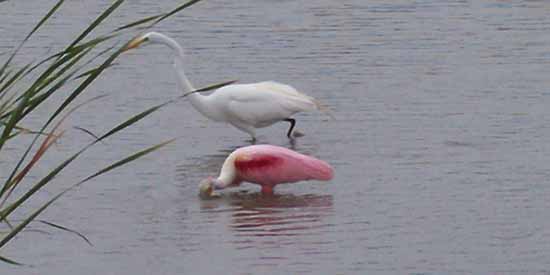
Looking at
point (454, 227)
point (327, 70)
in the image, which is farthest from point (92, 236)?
point (327, 70)

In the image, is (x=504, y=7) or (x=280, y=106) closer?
(x=280, y=106)

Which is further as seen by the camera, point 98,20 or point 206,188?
point 206,188

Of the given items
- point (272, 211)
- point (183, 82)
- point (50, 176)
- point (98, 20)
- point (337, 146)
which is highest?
point (98, 20)

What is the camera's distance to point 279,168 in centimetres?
887

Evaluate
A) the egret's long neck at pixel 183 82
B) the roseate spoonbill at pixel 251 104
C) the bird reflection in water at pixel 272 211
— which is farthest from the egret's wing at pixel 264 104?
the bird reflection in water at pixel 272 211

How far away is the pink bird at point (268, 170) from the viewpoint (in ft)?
29.0

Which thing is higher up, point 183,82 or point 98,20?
point 98,20

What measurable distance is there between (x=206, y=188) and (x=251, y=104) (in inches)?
69.3

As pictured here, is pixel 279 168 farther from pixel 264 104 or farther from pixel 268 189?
pixel 264 104

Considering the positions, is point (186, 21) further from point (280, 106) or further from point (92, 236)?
point (92, 236)

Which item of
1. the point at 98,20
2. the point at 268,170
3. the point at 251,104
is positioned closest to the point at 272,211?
the point at 268,170

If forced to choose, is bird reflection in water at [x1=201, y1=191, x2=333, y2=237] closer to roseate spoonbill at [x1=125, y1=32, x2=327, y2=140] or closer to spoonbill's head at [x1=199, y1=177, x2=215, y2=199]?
spoonbill's head at [x1=199, y1=177, x2=215, y2=199]

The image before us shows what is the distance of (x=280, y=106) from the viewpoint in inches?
413

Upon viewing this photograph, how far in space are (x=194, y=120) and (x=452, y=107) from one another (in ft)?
6.09
